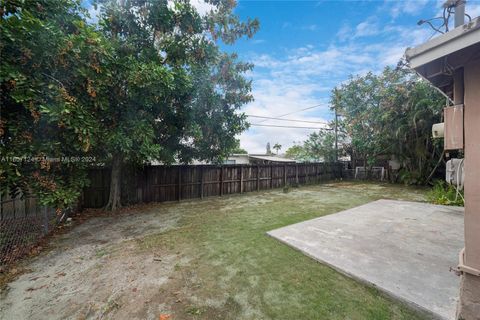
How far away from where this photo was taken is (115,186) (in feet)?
21.4

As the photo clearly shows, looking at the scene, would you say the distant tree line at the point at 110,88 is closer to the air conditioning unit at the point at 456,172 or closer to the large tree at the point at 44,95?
the large tree at the point at 44,95

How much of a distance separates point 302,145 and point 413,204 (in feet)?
33.6

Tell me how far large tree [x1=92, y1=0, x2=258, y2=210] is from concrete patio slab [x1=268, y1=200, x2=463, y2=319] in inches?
159

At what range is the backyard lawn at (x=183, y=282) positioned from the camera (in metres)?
2.12

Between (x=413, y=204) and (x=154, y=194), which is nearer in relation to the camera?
(x=413, y=204)

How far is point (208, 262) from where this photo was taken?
10.4ft

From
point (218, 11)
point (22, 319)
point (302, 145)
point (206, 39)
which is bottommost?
point (22, 319)

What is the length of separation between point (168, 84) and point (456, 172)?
5.05m

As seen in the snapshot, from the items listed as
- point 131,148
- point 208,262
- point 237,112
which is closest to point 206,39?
point 237,112

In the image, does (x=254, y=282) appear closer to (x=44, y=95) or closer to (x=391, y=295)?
(x=391, y=295)

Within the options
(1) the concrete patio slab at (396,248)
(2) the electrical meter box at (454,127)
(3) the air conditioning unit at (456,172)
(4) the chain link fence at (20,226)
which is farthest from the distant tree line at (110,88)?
(3) the air conditioning unit at (456,172)

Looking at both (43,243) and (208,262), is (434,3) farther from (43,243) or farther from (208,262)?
(43,243)

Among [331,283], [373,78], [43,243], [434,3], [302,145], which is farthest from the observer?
[302,145]

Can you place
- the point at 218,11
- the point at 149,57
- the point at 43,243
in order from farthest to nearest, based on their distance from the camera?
the point at 218,11 < the point at 149,57 < the point at 43,243
